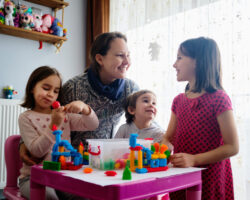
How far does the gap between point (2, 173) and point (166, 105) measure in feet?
5.40

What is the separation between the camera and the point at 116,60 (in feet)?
5.00

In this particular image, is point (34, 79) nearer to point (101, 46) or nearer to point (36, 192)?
point (101, 46)

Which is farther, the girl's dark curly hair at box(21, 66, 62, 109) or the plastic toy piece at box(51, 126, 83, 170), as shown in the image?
the girl's dark curly hair at box(21, 66, 62, 109)

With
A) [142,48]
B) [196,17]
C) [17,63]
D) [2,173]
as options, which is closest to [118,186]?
[196,17]

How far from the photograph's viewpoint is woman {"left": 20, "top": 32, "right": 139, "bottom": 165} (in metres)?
1.54

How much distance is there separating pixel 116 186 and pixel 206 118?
66cm

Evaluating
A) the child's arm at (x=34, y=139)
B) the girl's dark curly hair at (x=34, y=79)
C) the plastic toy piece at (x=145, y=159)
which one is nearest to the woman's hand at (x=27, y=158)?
the child's arm at (x=34, y=139)

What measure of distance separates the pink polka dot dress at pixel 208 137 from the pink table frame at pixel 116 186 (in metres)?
0.34

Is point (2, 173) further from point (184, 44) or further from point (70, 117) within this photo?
point (184, 44)

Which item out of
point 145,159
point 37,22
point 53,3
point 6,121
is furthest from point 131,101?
point 53,3

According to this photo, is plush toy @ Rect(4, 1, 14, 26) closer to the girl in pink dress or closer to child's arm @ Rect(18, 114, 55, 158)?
child's arm @ Rect(18, 114, 55, 158)

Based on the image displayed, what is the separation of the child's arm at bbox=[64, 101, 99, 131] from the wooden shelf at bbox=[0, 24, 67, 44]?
1.52 meters

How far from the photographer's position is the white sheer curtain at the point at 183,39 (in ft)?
5.73

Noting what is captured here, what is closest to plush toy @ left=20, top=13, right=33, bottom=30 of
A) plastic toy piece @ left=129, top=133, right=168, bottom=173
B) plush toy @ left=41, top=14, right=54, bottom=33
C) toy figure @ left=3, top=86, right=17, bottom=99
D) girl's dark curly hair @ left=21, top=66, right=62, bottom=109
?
plush toy @ left=41, top=14, right=54, bottom=33
